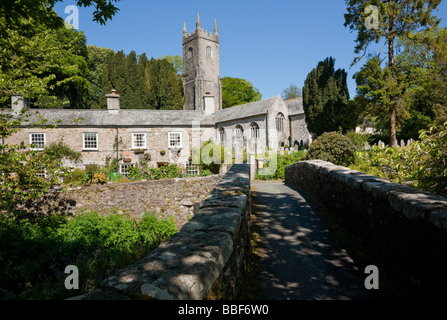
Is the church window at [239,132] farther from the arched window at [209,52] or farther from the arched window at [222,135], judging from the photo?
the arched window at [209,52]

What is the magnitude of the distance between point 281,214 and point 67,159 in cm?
2202

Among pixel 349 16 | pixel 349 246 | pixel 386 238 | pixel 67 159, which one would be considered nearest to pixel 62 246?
pixel 349 246

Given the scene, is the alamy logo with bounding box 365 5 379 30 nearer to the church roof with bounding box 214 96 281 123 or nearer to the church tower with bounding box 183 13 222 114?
the church roof with bounding box 214 96 281 123

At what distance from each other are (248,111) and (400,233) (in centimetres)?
3223

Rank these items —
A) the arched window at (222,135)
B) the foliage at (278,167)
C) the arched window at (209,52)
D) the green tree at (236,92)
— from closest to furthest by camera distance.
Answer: the foliage at (278,167), the arched window at (222,135), the arched window at (209,52), the green tree at (236,92)

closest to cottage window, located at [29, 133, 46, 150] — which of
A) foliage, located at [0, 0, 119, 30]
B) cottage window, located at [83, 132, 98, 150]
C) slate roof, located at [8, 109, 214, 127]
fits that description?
slate roof, located at [8, 109, 214, 127]

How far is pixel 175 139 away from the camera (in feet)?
86.0

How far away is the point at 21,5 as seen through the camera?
12.8 feet

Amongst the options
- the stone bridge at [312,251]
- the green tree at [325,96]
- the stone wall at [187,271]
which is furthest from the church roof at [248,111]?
the stone wall at [187,271]

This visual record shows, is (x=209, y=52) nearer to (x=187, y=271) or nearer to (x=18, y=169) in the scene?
(x=18, y=169)

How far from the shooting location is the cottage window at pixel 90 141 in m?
24.3

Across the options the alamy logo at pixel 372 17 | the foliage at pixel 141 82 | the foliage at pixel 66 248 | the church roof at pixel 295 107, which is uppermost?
the foliage at pixel 141 82

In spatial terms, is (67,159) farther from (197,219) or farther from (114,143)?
(197,219)

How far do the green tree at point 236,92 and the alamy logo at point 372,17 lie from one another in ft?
153
